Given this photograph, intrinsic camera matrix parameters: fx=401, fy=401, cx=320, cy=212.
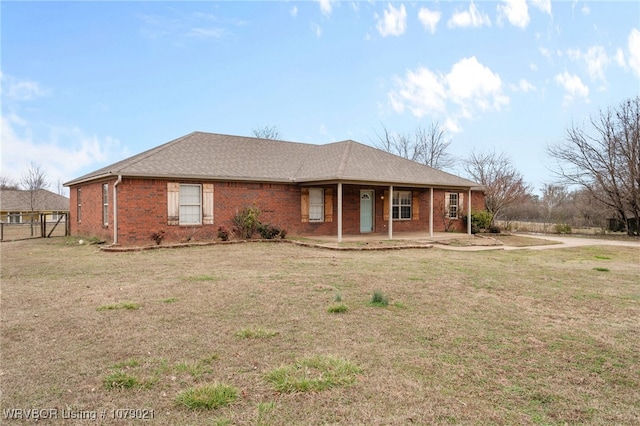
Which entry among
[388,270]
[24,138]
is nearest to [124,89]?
[24,138]

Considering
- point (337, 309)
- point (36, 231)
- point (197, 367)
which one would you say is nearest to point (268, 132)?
point (36, 231)

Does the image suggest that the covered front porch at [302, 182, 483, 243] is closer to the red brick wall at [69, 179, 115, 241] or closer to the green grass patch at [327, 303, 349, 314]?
the red brick wall at [69, 179, 115, 241]

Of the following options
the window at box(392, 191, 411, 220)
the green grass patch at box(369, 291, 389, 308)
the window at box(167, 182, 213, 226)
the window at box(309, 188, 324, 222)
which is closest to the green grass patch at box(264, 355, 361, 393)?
the green grass patch at box(369, 291, 389, 308)

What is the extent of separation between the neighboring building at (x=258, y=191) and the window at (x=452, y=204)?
54 millimetres

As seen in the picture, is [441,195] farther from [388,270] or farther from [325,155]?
[388,270]

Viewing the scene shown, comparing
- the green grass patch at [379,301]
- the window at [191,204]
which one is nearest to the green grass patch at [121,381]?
the green grass patch at [379,301]

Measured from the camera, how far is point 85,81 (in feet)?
55.7

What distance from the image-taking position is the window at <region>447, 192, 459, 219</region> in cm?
2166

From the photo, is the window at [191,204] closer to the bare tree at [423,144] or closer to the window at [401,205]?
the window at [401,205]

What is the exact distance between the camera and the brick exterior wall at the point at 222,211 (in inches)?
550

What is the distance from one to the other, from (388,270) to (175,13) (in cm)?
1115

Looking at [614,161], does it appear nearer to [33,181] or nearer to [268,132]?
[268,132]

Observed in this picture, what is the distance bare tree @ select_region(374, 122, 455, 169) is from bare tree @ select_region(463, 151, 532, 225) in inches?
130

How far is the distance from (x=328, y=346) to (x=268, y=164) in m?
14.3
